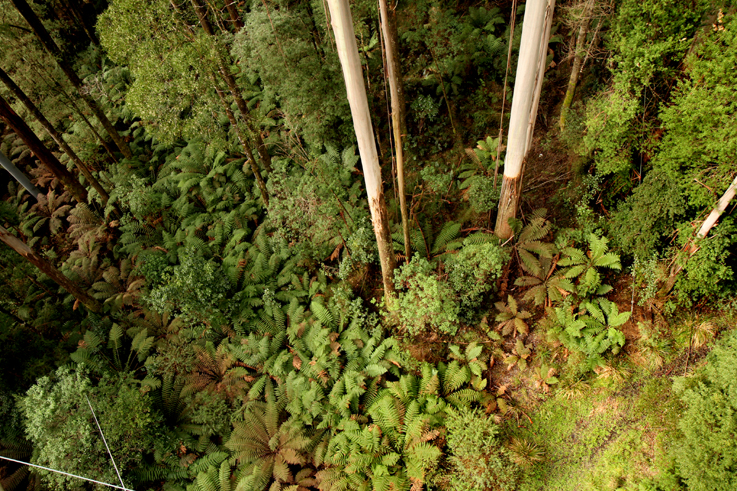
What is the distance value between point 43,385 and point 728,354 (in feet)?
40.7

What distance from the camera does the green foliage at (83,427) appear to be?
7660 mm

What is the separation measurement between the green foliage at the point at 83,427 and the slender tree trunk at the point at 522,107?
8679 millimetres

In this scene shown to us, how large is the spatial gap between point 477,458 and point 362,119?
6.07m

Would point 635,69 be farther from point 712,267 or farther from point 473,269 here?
point 473,269

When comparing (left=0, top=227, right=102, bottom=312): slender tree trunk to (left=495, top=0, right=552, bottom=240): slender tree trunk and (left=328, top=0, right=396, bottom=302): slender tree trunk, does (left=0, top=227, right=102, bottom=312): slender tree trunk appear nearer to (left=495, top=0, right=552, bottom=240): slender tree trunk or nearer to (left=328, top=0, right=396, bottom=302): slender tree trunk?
(left=328, top=0, right=396, bottom=302): slender tree trunk

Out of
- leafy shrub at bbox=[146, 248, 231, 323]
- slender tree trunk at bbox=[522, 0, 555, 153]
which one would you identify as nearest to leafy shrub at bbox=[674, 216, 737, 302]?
slender tree trunk at bbox=[522, 0, 555, 153]

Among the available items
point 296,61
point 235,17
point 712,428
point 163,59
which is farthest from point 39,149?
point 712,428

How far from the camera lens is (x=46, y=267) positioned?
976 cm

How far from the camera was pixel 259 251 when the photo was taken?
10.9 m

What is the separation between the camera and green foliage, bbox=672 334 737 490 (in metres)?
5.54

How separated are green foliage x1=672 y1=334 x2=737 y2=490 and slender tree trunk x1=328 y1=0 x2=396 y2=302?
17.4ft

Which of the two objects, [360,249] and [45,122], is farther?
[45,122]

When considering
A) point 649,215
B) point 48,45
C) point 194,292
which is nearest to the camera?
point 649,215

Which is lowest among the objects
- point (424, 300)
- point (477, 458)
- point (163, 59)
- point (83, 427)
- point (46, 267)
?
point (83, 427)
